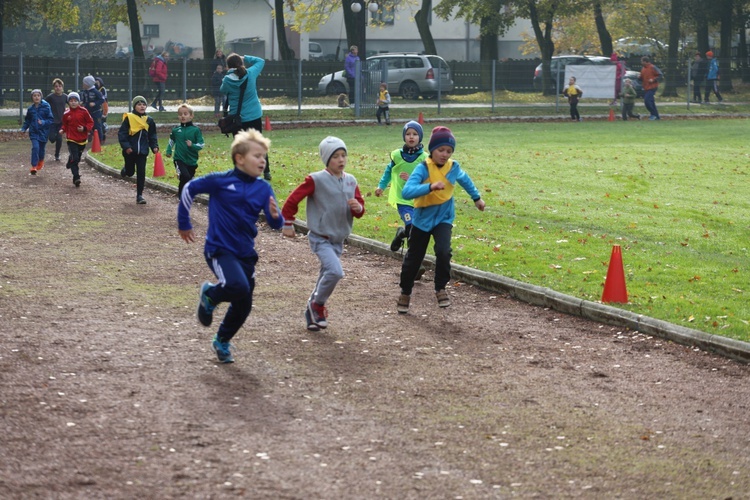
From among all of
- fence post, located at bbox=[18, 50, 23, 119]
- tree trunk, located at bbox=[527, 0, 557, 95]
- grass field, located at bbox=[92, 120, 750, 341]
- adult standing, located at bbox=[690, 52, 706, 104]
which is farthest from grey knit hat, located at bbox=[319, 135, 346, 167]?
adult standing, located at bbox=[690, 52, 706, 104]

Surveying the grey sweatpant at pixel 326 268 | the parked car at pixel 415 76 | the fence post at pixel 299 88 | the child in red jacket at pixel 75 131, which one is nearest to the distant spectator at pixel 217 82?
the fence post at pixel 299 88

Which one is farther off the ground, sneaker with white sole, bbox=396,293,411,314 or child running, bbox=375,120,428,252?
child running, bbox=375,120,428,252

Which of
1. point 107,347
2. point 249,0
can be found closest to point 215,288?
point 107,347

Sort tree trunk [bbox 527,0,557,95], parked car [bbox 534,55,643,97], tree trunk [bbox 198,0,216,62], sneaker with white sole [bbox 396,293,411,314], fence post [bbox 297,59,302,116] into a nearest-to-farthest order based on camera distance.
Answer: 1. sneaker with white sole [bbox 396,293,411,314]
2. fence post [bbox 297,59,302,116]
3. parked car [bbox 534,55,643,97]
4. tree trunk [bbox 527,0,557,95]
5. tree trunk [bbox 198,0,216,62]

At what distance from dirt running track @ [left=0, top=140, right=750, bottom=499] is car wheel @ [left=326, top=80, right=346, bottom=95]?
31234 millimetres

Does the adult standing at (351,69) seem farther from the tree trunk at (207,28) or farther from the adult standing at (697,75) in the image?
the adult standing at (697,75)

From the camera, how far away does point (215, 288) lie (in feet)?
26.8

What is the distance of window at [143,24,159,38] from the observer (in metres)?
74.2

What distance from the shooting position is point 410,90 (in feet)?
147

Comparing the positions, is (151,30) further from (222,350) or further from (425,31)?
(222,350)

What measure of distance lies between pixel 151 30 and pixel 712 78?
4041cm

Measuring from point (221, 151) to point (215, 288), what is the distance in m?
16.9

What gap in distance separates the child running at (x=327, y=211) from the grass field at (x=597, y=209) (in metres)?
2.50

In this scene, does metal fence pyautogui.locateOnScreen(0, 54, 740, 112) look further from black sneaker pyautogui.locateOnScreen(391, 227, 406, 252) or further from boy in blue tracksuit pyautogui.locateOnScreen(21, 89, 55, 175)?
black sneaker pyautogui.locateOnScreen(391, 227, 406, 252)
